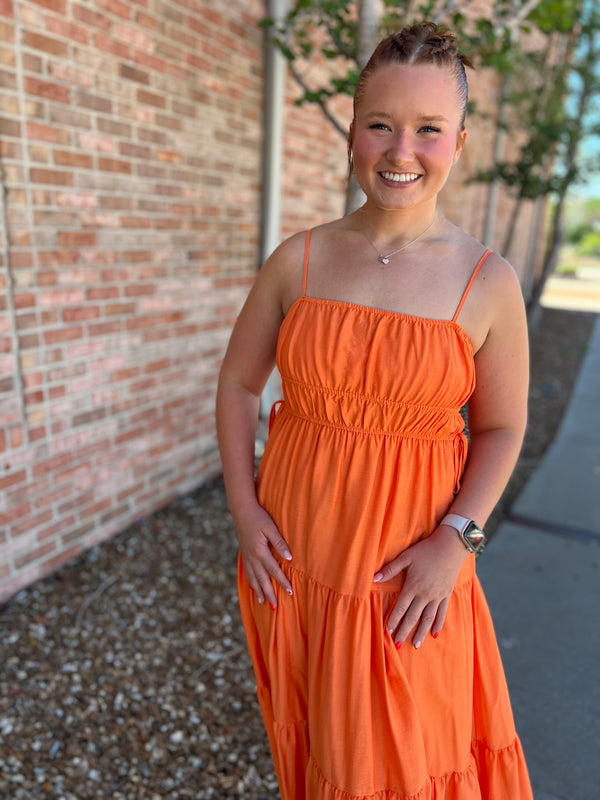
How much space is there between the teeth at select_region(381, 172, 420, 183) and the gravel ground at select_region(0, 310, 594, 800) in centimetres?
198

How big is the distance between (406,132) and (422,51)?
0.15 metres

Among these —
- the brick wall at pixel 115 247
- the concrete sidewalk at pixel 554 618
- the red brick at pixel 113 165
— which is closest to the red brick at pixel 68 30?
the brick wall at pixel 115 247

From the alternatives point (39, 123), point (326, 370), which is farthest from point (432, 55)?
point (39, 123)

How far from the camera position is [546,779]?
83.3 inches

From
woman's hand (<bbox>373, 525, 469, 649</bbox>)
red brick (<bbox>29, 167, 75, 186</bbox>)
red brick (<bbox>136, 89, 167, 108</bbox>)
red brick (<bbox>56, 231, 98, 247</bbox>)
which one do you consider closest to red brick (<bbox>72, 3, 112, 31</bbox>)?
red brick (<bbox>136, 89, 167, 108</bbox>)

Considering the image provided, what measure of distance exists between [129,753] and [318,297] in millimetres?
1805

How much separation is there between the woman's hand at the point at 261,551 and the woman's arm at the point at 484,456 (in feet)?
0.77

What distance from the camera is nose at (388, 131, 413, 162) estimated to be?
1.14m

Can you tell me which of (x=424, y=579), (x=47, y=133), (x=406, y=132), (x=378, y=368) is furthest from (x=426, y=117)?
(x=47, y=133)

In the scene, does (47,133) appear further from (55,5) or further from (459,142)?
(459,142)

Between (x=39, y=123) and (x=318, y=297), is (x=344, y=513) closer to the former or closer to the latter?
(x=318, y=297)

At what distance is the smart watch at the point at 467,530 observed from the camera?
1.25 m

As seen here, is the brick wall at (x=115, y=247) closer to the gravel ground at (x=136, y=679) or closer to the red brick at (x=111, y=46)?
the red brick at (x=111, y=46)

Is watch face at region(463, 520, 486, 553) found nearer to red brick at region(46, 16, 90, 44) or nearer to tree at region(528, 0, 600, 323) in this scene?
red brick at region(46, 16, 90, 44)
